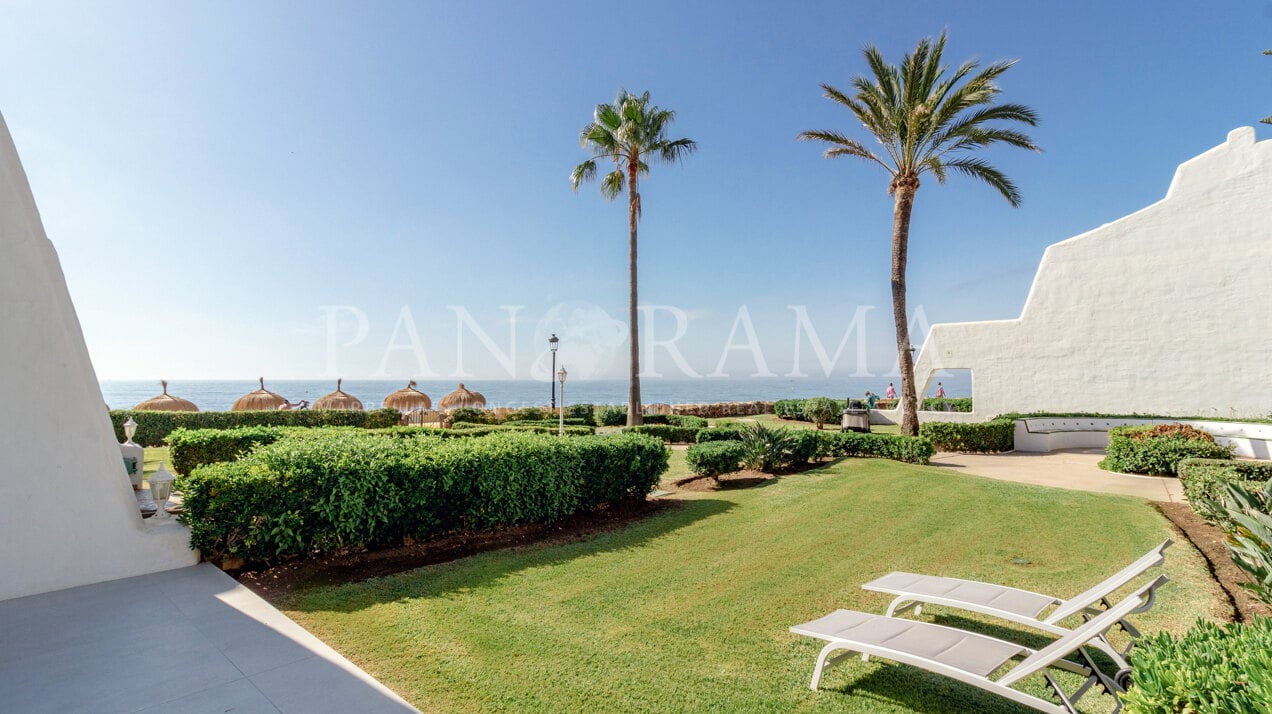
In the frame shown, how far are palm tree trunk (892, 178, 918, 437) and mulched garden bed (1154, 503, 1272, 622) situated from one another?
7.14m

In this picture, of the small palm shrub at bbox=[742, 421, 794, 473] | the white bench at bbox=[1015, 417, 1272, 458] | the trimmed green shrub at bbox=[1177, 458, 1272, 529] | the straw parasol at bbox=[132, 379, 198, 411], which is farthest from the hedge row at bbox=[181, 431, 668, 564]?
the straw parasol at bbox=[132, 379, 198, 411]

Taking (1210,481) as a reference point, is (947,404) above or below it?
above

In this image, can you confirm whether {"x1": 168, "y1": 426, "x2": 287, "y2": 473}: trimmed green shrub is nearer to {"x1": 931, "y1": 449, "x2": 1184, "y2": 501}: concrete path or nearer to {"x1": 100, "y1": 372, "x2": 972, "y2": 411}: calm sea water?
{"x1": 931, "y1": 449, "x2": 1184, "y2": 501}: concrete path

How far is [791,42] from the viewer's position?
1341 cm

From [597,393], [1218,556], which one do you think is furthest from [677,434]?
[597,393]

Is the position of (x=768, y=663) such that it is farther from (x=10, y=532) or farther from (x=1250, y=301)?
(x=1250, y=301)

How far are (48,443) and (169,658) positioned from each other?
2.78 m

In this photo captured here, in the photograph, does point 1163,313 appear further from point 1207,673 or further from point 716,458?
point 1207,673

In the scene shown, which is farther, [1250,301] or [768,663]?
[1250,301]

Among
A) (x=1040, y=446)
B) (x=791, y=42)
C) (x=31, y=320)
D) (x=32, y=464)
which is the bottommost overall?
(x=1040, y=446)

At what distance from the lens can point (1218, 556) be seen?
5.61 meters

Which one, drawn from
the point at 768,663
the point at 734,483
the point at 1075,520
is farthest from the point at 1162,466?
the point at 768,663

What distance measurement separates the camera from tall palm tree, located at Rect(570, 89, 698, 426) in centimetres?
1781

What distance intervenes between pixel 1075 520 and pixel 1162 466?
19.4 ft
